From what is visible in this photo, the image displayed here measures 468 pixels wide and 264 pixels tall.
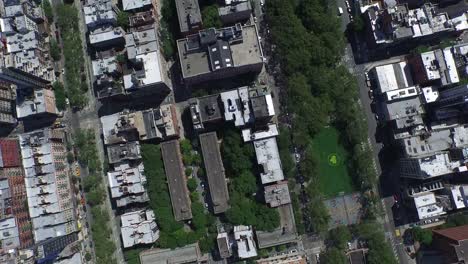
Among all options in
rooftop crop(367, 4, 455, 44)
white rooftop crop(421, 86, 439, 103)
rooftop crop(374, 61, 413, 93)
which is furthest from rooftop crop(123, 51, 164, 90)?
white rooftop crop(421, 86, 439, 103)

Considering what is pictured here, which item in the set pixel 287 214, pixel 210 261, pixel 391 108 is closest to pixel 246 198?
pixel 287 214

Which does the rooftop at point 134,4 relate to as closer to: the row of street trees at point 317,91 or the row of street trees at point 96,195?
the row of street trees at point 317,91

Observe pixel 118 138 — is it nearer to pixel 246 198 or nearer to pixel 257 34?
pixel 246 198

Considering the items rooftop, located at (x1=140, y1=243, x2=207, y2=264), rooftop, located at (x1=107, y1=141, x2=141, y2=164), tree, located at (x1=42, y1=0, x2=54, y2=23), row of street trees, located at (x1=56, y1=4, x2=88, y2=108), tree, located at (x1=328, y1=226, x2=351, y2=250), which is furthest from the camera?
tree, located at (x1=42, y1=0, x2=54, y2=23)

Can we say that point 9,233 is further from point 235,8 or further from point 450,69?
point 450,69

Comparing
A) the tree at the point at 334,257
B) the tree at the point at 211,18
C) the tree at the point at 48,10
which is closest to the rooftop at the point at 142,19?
the tree at the point at 211,18

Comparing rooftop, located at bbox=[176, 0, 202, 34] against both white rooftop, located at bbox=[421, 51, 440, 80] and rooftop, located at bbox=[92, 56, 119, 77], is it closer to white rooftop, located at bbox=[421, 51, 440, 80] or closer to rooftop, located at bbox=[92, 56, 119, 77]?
rooftop, located at bbox=[92, 56, 119, 77]
